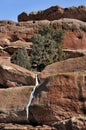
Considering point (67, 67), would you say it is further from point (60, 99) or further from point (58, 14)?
point (58, 14)

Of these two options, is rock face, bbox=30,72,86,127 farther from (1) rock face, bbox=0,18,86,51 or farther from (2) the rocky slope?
(1) rock face, bbox=0,18,86,51

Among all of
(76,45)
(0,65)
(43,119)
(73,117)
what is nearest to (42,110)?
(43,119)

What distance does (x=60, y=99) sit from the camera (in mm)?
17875

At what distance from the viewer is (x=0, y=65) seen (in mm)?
22062

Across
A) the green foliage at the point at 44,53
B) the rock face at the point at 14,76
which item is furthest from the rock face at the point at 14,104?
the green foliage at the point at 44,53

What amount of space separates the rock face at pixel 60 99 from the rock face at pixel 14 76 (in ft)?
9.75

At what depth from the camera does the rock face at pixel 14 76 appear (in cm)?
2131

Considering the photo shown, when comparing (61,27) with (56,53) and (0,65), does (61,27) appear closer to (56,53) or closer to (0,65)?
(56,53)

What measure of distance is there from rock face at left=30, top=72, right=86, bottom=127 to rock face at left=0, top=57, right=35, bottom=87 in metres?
2.97

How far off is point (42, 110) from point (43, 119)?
1.41ft

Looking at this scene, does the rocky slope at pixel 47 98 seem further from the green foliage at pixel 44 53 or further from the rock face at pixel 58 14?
the rock face at pixel 58 14

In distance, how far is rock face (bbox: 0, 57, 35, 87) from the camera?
69.9 ft

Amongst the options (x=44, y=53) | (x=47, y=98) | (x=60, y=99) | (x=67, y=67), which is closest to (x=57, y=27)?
(x=44, y=53)

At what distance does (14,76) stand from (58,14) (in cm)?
4155
